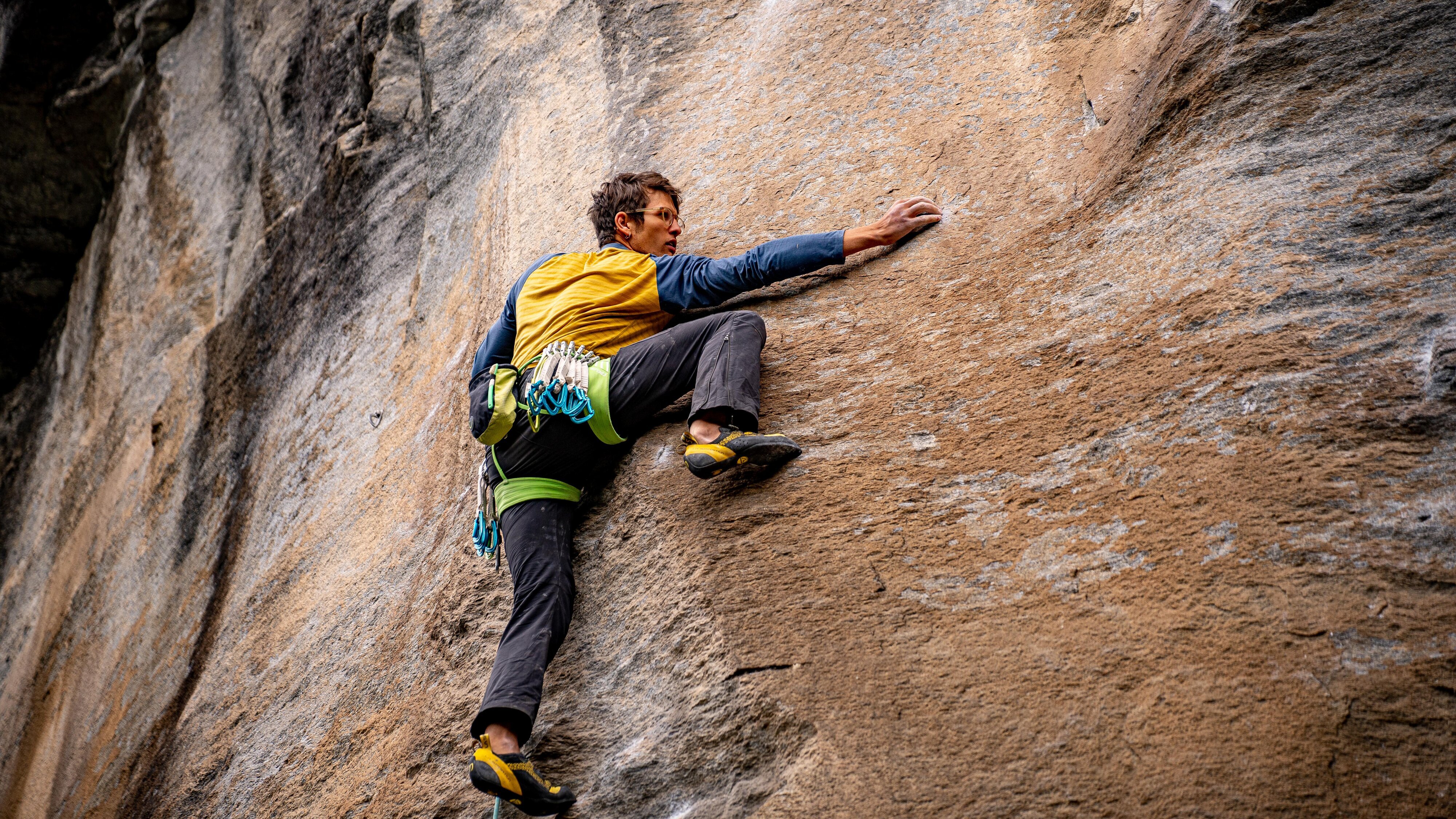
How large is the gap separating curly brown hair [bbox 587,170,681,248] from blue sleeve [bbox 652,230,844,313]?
1.01 feet

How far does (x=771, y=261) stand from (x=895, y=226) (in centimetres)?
52

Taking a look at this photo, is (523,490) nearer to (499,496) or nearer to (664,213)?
(499,496)

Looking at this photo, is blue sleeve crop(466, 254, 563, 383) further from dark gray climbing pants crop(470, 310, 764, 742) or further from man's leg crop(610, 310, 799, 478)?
man's leg crop(610, 310, 799, 478)

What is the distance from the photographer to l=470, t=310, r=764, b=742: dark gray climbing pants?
352 cm

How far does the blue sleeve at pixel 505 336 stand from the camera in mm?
4207

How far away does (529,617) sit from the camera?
3500mm

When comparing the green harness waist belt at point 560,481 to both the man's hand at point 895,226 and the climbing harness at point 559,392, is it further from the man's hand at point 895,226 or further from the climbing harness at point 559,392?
the man's hand at point 895,226

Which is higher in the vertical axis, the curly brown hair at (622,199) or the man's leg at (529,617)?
the curly brown hair at (622,199)

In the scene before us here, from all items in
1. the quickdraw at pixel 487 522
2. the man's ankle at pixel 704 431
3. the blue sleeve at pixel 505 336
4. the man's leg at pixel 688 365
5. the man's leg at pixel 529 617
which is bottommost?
the man's leg at pixel 529 617

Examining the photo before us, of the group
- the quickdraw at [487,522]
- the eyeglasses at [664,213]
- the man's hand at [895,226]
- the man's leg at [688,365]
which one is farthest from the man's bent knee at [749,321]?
the quickdraw at [487,522]

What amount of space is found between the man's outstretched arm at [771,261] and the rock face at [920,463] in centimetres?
13

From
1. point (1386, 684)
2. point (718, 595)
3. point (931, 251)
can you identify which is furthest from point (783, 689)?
point (931, 251)

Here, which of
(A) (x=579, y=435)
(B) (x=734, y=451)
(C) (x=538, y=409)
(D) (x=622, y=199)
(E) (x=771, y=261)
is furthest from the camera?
(D) (x=622, y=199)

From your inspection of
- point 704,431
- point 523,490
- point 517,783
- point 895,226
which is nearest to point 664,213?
point 895,226
